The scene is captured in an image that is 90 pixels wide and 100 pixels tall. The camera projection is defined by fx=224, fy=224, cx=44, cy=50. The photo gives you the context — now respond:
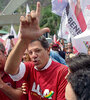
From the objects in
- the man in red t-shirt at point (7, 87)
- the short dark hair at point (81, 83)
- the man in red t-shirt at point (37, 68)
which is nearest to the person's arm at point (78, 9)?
the man in red t-shirt at point (37, 68)

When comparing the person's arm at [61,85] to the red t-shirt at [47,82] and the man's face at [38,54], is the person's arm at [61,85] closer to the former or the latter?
the red t-shirt at [47,82]

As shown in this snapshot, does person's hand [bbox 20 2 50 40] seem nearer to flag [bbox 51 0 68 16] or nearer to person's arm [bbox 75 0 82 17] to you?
person's arm [bbox 75 0 82 17]

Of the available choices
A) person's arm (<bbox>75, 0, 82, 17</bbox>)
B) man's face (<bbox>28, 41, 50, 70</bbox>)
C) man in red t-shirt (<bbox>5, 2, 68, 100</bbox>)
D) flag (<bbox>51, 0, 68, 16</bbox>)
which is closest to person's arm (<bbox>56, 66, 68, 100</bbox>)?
man in red t-shirt (<bbox>5, 2, 68, 100</bbox>)

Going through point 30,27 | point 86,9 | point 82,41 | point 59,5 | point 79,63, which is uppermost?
point 59,5

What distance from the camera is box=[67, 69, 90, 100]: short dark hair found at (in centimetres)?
125

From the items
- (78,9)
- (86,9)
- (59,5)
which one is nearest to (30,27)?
(86,9)

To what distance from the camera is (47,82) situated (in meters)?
2.05

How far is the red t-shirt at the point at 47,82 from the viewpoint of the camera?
199cm

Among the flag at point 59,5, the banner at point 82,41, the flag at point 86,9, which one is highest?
the flag at point 59,5

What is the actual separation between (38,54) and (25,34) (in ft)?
1.84

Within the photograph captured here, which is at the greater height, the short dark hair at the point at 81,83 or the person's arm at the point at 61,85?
the short dark hair at the point at 81,83

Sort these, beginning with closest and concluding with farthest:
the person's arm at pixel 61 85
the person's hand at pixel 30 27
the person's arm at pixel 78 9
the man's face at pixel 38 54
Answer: the person's hand at pixel 30 27 → the person's arm at pixel 61 85 → the man's face at pixel 38 54 → the person's arm at pixel 78 9

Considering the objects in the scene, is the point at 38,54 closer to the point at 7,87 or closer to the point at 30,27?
the point at 7,87

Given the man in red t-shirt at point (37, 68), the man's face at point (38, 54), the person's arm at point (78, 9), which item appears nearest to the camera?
the man in red t-shirt at point (37, 68)
